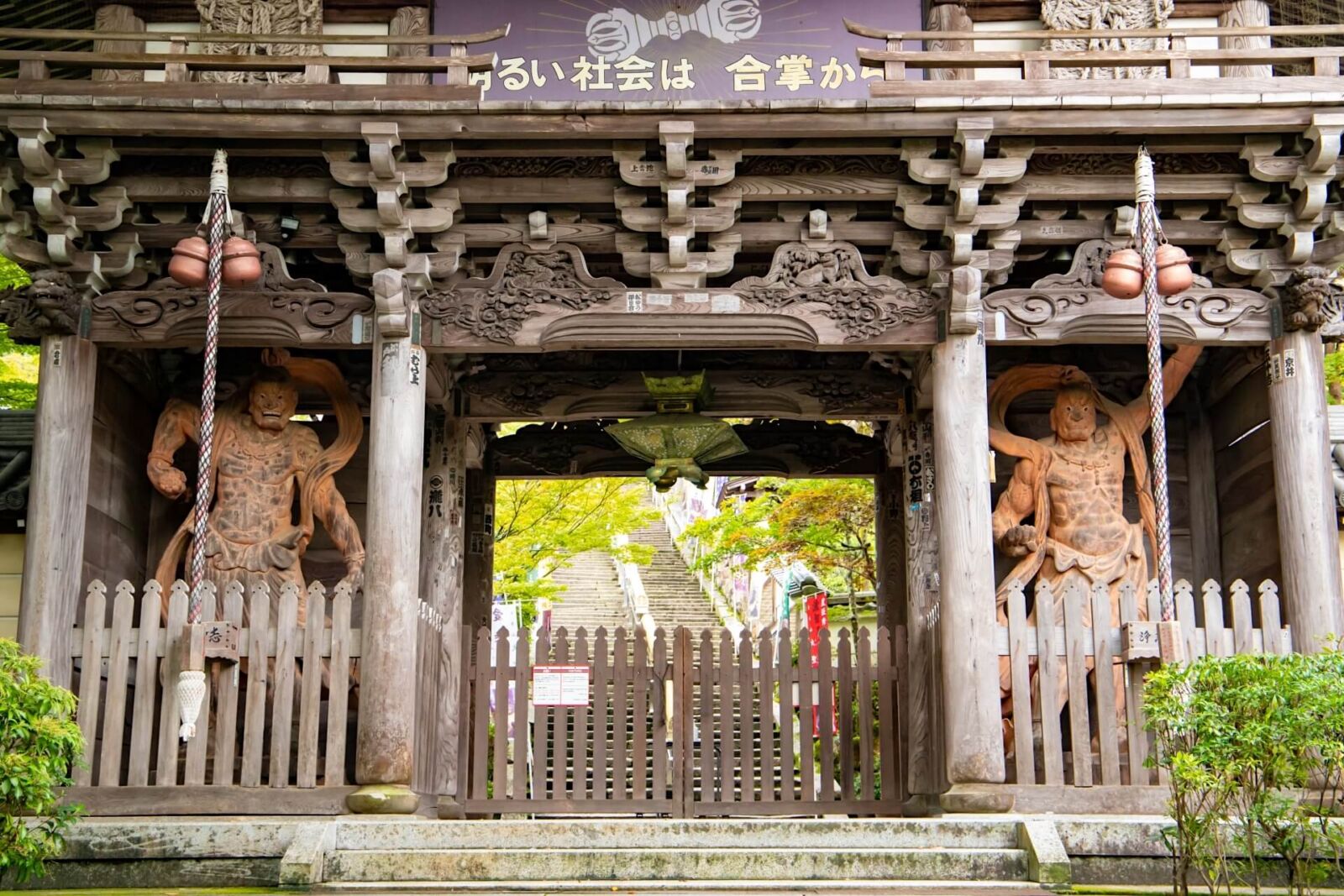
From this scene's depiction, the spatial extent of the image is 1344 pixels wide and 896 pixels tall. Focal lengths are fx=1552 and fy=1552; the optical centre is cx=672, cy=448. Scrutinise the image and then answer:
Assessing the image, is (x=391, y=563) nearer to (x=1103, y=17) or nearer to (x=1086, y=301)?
(x=1086, y=301)

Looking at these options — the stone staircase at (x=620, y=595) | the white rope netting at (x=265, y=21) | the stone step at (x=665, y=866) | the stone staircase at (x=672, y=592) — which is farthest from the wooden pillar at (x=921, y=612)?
the stone staircase at (x=672, y=592)

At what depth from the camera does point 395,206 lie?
9.98 m

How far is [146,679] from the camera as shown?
971 cm

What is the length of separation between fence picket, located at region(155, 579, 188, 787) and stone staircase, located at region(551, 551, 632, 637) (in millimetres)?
19183

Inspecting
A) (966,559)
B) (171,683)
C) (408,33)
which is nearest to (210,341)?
(171,683)

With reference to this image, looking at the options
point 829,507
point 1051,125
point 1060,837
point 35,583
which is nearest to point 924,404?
point 1051,125

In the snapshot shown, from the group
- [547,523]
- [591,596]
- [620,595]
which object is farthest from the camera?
[620,595]

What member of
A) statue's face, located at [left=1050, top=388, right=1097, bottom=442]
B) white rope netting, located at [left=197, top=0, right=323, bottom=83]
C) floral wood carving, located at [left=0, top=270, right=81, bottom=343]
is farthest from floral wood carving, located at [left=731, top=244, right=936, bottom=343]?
floral wood carving, located at [left=0, top=270, right=81, bottom=343]

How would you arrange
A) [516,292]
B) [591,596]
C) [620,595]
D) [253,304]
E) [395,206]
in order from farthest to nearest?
[620,595] < [591,596] < [516,292] < [253,304] < [395,206]

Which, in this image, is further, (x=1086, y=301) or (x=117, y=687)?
(x=1086, y=301)

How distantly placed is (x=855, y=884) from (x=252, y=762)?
3917 mm

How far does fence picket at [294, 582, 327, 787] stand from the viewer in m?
9.66

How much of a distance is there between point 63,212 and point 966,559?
20.5ft

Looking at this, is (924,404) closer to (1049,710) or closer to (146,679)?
(1049,710)
